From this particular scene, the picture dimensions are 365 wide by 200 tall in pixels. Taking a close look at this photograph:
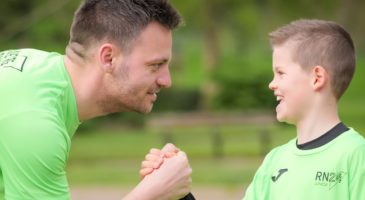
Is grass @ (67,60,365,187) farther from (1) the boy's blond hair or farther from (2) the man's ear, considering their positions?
(2) the man's ear

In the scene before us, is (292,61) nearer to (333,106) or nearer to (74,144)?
(333,106)

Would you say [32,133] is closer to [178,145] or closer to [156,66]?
[156,66]

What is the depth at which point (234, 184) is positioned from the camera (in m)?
12.0

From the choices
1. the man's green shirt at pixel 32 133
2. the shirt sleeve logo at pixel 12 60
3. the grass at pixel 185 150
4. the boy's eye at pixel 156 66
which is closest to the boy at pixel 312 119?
the boy's eye at pixel 156 66

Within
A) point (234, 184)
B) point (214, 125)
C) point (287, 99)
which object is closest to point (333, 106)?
point (287, 99)

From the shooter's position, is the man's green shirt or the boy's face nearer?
the man's green shirt

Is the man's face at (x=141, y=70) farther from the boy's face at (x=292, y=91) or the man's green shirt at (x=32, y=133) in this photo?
the boy's face at (x=292, y=91)

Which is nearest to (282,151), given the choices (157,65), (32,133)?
(157,65)

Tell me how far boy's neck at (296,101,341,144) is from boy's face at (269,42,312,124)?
0.13 feet

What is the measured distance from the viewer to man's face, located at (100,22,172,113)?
3967 millimetres

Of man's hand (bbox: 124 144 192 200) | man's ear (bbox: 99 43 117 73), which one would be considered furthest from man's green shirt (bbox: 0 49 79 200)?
man's hand (bbox: 124 144 192 200)

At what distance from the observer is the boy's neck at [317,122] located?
158 inches

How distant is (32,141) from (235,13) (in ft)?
88.1

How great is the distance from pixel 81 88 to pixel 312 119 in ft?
3.58
